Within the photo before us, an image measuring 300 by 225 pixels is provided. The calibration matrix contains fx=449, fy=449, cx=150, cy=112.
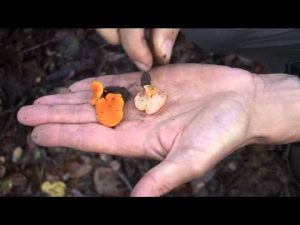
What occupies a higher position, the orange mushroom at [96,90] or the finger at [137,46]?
the finger at [137,46]

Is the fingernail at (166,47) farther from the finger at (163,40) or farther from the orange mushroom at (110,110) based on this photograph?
the orange mushroom at (110,110)

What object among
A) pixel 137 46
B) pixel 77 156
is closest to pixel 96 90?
pixel 137 46

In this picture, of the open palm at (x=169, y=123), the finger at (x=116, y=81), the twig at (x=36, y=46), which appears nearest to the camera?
the open palm at (x=169, y=123)

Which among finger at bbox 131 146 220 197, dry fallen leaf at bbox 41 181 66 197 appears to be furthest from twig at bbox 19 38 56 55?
finger at bbox 131 146 220 197

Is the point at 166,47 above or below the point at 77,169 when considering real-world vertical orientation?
above

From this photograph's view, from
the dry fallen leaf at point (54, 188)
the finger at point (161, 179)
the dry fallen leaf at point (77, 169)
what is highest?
the finger at point (161, 179)

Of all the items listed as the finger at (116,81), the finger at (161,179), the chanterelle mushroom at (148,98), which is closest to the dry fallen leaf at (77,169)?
the finger at (116,81)

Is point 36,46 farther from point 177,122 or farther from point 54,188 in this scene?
point 177,122

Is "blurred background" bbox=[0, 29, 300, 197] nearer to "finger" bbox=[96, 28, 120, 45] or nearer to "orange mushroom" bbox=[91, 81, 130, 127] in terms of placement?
"orange mushroom" bbox=[91, 81, 130, 127]
